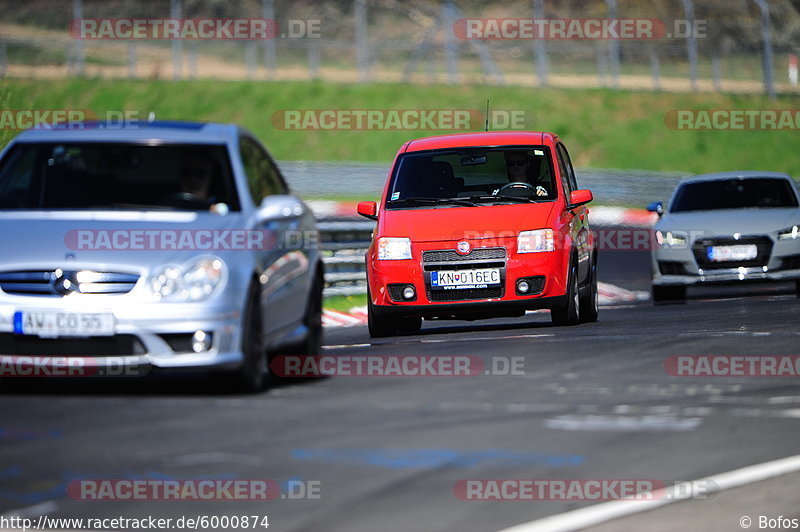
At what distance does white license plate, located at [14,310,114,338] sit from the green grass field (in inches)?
1293

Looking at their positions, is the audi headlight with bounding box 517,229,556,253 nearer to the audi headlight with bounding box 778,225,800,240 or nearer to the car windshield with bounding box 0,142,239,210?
the car windshield with bounding box 0,142,239,210

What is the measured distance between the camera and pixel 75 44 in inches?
1750

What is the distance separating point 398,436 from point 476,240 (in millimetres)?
5993

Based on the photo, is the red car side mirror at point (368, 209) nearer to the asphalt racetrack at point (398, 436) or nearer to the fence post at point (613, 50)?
the asphalt racetrack at point (398, 436)

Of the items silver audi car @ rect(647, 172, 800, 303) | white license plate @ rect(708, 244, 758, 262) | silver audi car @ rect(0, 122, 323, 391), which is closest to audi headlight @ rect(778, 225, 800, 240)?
silver audi car @ rect(647, 172, 800, 303)

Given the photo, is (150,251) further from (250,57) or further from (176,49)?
(250,57)

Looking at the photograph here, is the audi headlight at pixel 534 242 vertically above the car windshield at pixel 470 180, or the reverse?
the car windshield at pixel 470 180

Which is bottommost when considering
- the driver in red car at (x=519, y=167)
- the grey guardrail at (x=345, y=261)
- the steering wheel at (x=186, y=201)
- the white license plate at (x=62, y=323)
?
the grey guardrail at (x=345, y=261)

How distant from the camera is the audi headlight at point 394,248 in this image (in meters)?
14.2

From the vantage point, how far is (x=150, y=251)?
9227 mm

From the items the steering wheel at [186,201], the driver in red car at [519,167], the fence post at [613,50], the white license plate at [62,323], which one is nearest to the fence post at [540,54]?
the fence post at [613,50]

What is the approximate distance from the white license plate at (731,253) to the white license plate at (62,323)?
35.2 feet

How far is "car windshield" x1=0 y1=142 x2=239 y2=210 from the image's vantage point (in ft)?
32.7

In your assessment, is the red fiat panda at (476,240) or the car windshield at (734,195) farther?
the car windshield at (734,195)
